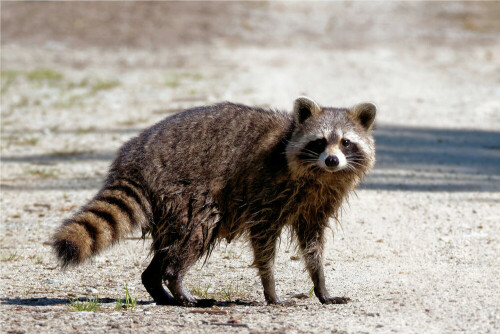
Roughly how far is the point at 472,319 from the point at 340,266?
5.81ft

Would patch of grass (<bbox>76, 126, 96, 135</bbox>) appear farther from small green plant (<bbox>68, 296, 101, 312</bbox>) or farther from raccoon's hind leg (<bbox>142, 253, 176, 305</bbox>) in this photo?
small green plant (<bbox>68, 296, 101, 312</bbox>)

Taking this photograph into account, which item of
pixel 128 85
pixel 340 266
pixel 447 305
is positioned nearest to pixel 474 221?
pixel 340 266

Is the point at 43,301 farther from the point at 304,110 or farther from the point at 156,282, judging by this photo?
the point at 304,110

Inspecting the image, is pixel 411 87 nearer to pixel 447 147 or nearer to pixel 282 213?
pixel 447 147

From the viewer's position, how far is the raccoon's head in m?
5.34

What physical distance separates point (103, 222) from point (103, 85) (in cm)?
946

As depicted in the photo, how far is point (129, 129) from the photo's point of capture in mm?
11008

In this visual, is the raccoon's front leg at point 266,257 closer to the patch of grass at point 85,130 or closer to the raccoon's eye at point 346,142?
the raccoon's eye at point 346,142

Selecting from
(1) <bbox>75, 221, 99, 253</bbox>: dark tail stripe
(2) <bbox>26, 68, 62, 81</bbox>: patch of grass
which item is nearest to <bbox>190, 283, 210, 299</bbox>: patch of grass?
(1) <bbox>75, 221, 99, 253</bbox>: dark tail stripe

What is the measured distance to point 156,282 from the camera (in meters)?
5.59


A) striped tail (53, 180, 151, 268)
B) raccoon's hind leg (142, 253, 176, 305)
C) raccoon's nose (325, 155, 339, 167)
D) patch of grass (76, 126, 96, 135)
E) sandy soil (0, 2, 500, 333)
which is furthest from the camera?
patch of grass (76, 126, 96, 135)

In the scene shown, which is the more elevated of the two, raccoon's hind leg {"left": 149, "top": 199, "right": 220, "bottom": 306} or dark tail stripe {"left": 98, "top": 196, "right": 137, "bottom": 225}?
dark tail stripe {"left": 98, "top": 196, "right": 137, "bottom": 225}

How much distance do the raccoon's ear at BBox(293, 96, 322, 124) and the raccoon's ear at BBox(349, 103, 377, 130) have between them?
0.87 feet

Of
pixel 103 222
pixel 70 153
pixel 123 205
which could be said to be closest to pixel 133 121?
pixel 70 153
